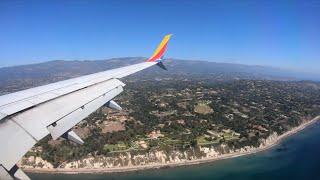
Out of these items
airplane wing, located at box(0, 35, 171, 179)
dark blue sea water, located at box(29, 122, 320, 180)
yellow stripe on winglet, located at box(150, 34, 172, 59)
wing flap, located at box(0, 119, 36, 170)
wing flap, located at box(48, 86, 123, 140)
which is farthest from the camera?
dark blue sea water, located at box(29, 122, 320, 180)

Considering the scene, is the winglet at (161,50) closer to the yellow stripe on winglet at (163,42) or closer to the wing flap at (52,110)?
the yellow stripe on winglet at (163,42)

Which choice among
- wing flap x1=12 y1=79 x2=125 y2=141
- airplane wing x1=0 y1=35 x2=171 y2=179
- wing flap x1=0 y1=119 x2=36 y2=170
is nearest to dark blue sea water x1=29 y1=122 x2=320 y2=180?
airplane wing x1=0 y1=35 x2=171 y2=179

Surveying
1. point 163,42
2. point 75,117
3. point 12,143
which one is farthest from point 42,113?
point 163,42

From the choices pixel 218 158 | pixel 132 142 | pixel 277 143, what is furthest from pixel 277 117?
pixel 132 142

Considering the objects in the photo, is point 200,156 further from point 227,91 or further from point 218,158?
point 227,91

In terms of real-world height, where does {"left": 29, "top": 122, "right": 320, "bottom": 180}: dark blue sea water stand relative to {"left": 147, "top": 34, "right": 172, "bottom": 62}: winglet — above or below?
below

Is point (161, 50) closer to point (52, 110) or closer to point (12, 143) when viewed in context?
point (52, 110)

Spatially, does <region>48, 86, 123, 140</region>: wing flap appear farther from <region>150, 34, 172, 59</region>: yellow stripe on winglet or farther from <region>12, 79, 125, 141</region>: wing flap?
<region>150, 34, 172, 59</region>: yellow stripe on winglet

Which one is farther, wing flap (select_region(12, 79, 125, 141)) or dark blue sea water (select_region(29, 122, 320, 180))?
dark blue sea water (select_region(29, 122, 320, 180))
